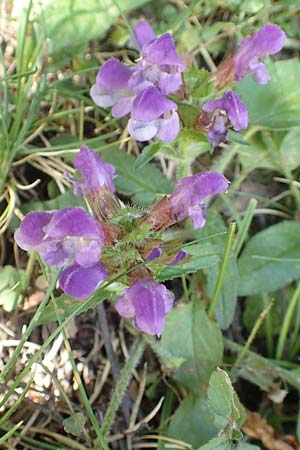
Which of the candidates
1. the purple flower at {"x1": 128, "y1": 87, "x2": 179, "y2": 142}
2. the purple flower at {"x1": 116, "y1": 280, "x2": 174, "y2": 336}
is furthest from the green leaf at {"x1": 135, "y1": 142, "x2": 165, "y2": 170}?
the purple flower at {"x1": 116, "y1": 280, "x2": 174, "y2": 336}

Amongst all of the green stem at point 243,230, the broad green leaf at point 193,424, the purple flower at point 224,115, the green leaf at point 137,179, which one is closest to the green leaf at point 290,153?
the green stem at point 243,230

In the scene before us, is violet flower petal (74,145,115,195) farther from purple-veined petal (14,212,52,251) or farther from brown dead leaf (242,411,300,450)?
brown dead leaf (242,411,300,450)

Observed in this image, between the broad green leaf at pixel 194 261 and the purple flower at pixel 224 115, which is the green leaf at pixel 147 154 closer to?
the purple flower at pixel 224 115

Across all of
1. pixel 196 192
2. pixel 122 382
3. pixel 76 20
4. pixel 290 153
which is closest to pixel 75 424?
pixel 122 382

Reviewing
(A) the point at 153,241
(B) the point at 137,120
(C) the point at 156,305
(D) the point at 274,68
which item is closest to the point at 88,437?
(C) the point at 156,305

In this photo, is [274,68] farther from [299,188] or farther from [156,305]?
[156,305]

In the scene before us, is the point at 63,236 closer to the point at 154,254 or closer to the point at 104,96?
the point at 154,254
